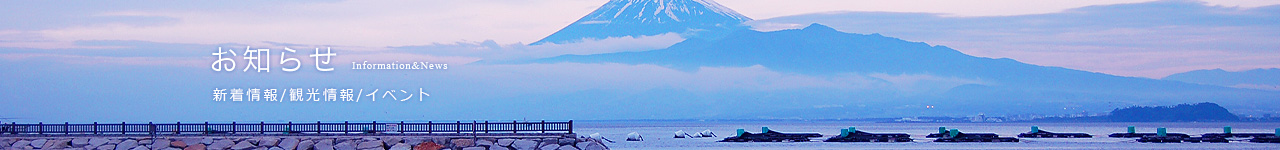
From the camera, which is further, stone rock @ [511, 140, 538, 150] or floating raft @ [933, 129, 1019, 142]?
floating raft @ [933, 129, 1019, 142]

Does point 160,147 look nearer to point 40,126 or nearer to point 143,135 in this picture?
point 143,135

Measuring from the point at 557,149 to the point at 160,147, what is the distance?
12.4m

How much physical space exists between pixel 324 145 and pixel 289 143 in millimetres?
1202

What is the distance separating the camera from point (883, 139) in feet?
263

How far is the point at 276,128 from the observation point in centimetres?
4862

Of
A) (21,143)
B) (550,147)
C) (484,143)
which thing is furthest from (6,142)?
(550,147)

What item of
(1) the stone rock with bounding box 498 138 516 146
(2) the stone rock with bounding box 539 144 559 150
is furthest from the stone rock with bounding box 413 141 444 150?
(2) the stone rock with bounding box 539 144 559 150

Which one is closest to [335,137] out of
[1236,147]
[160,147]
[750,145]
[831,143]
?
[160,147]

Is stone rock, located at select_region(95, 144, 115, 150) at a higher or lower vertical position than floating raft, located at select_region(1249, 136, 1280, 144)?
higher

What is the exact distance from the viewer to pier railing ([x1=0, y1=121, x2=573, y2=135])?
1853 inches

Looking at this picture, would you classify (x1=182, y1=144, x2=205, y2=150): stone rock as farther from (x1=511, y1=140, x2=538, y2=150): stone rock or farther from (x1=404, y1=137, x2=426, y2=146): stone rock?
(x1=511, y1=140, x2=538, y2=150): stone rock

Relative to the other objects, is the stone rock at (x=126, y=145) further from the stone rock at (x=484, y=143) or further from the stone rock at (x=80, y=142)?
the stone rock at (x=484, y=143)

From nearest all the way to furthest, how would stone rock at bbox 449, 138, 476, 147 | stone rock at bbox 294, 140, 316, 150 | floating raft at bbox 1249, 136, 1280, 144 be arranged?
stone rock at bbox 449, 138, 476, 147 < stone rock at bbox 294, 140, 316, 150 < floating raft at bbox 1249, 136, 1280, 144

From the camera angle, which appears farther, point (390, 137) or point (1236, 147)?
point (1236, 147)
